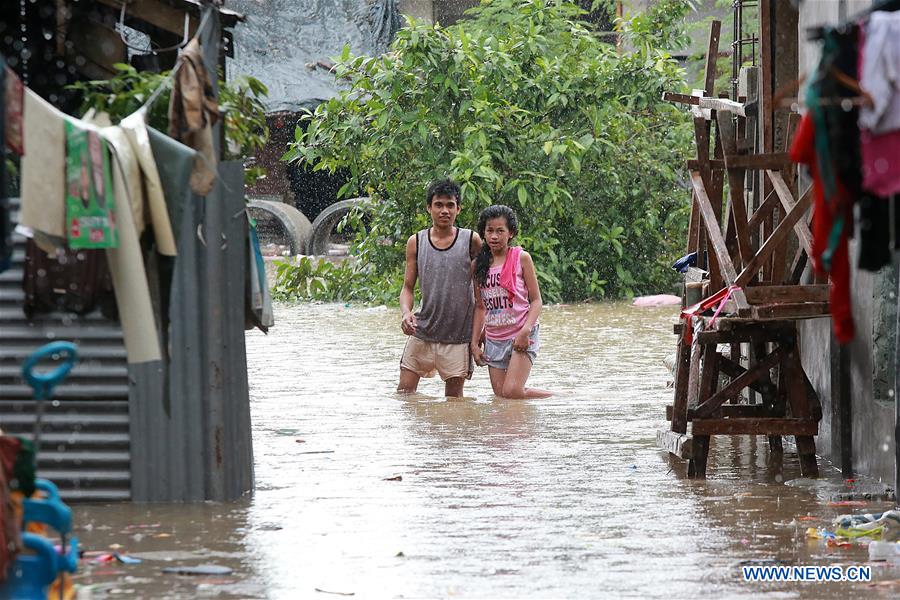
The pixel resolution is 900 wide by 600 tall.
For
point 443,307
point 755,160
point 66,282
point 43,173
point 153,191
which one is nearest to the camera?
point 43,173

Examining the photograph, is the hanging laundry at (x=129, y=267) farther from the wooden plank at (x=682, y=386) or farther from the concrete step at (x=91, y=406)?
the wooden plank at (x=682, y=386)

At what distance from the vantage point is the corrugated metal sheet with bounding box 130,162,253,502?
6805 mm

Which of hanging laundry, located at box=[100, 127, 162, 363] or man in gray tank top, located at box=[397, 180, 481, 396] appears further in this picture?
man in gray tank top, located at box=[397, 180, 481, 396]

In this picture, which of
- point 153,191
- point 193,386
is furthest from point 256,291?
point 153,191

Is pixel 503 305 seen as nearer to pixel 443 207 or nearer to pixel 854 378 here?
pixel 443 207

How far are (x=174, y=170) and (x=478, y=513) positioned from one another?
2118 mm

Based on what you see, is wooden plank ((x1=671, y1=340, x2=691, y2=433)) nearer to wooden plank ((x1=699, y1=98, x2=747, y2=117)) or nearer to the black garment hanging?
wooden plank ((x1=699, y1=98, x2=747, y2=117))

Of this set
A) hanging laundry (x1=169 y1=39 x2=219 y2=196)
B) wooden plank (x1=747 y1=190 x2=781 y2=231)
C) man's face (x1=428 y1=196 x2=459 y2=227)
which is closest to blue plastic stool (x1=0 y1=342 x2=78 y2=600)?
hanging laundry (x1=169 y1=39 x2=219 y2=196)

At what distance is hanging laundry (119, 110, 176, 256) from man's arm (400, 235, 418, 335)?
505cm

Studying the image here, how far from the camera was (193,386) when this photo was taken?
6.83 metres

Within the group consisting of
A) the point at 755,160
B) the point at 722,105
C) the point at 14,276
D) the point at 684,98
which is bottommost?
the point at 14,276

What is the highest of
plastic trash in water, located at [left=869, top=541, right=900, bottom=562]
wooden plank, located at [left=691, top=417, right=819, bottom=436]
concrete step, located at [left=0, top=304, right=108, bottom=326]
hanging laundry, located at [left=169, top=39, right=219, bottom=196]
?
hanging laundry, located at [left=169, top=39, right=219, bottom=196]

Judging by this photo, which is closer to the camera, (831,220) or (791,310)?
(831,220)

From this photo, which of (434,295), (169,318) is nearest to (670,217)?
(434,295)
